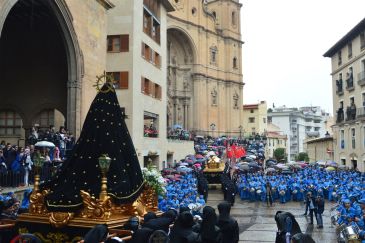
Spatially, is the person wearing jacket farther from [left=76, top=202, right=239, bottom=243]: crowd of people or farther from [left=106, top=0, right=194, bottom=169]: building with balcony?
[left=106, top=0, right=194, bottom=169]: building with balcony

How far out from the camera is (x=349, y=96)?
39.1 meters

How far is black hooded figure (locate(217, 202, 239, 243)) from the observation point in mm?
8172

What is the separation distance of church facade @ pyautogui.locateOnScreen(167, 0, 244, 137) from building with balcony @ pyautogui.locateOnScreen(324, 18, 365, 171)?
1909 centimetres

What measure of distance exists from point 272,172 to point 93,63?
16.4 m

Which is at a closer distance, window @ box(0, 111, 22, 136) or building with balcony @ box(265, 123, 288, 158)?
window @ box(0, 111, 22, 136)

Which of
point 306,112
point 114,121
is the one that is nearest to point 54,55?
point 114,121

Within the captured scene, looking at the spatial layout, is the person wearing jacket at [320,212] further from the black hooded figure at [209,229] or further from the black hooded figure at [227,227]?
the black hooded figure at [209,229]

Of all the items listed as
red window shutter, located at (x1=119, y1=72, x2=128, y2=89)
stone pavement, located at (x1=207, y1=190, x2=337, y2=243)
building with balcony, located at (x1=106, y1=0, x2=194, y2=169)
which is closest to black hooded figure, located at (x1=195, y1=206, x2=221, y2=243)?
stone pavement, located at (x1=207, y1=190, x2=337, y2=243)

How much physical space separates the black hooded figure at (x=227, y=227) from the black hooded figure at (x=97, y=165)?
1.96m

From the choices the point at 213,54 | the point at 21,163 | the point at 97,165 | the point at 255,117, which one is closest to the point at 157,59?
the point at 21,163

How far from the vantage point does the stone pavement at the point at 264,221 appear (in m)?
14.9

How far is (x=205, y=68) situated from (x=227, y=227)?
52109 mm

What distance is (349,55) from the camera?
39156 millimetres

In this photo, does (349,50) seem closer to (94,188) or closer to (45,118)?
(45,118)
